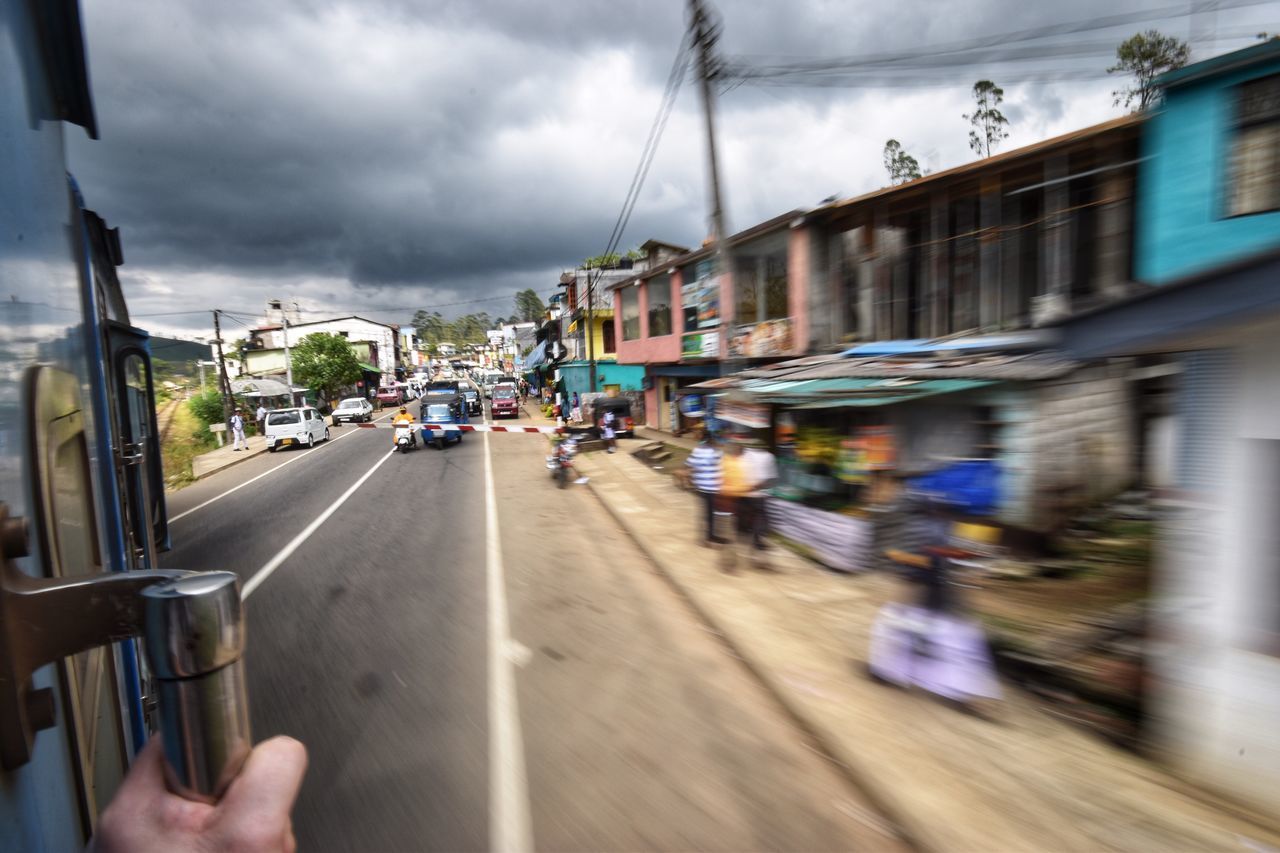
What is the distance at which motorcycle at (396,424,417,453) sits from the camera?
21094mm

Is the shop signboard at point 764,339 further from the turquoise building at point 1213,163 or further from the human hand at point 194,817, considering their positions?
the human hand at point 194,817

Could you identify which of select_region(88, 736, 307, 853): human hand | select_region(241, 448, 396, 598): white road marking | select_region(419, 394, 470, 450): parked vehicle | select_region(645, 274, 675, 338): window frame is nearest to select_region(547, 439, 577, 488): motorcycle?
select_region(241, 448, 396, 598): white road marking

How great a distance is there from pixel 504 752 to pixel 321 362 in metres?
43.7

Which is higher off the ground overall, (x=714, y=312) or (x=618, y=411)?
(x=714, y=312)

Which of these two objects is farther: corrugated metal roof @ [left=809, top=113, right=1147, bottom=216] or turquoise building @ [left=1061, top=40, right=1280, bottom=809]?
corrugated metal roof @ [left=809, top=113, right=1147, bottom=216]

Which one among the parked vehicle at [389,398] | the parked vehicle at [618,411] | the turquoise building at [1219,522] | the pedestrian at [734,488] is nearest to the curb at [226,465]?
the parked vehicle at [618,411]

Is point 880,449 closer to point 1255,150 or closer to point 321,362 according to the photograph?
point 1255,150

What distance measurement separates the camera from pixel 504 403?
33594 millimetres

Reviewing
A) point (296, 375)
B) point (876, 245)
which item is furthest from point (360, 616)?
point (296, 375)

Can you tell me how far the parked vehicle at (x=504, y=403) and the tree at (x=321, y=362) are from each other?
50.0 feet

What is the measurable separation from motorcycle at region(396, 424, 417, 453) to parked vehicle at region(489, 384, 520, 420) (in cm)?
1201

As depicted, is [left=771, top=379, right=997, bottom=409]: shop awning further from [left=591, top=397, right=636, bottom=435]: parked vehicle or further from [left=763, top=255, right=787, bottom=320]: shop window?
[left=591, top=397, right=636, bottom=435]: parked vehicle

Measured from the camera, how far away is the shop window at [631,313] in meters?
23.9

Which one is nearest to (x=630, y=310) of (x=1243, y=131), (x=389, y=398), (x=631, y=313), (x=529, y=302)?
(x=631, y=313)
